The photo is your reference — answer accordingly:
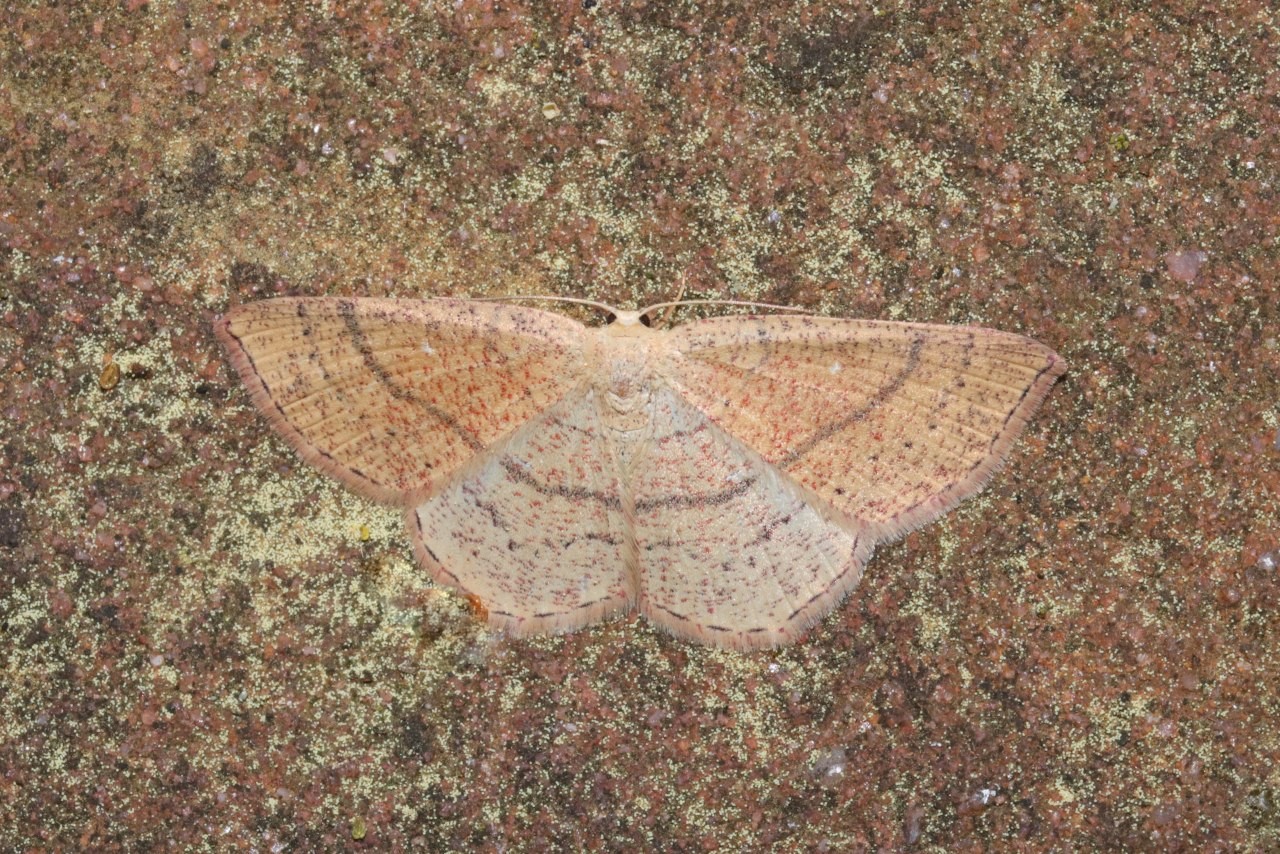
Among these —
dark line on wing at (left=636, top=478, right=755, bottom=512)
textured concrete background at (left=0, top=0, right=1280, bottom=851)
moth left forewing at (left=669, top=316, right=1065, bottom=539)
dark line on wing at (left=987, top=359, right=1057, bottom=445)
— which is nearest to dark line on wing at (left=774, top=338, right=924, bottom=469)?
moth left forewing at (left=669, top=316, right=1065, bottom=539)

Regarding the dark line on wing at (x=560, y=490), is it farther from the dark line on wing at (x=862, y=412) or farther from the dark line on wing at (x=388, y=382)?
the dark line on wing at (x=862, y=412)

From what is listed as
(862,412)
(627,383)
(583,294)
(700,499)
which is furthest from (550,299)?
(862,412)

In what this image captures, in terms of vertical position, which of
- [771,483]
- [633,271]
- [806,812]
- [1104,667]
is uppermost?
[633,271]

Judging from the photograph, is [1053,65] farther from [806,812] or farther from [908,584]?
[806,812]

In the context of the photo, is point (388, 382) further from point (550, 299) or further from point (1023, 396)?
point (1023, 396)

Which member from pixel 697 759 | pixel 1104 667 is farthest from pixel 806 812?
pixel 1104 667

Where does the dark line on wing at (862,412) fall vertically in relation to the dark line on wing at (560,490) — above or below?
above

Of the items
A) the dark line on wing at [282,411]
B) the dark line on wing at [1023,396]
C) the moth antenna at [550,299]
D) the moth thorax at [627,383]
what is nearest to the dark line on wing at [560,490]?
the moth thorax at [627,383]
